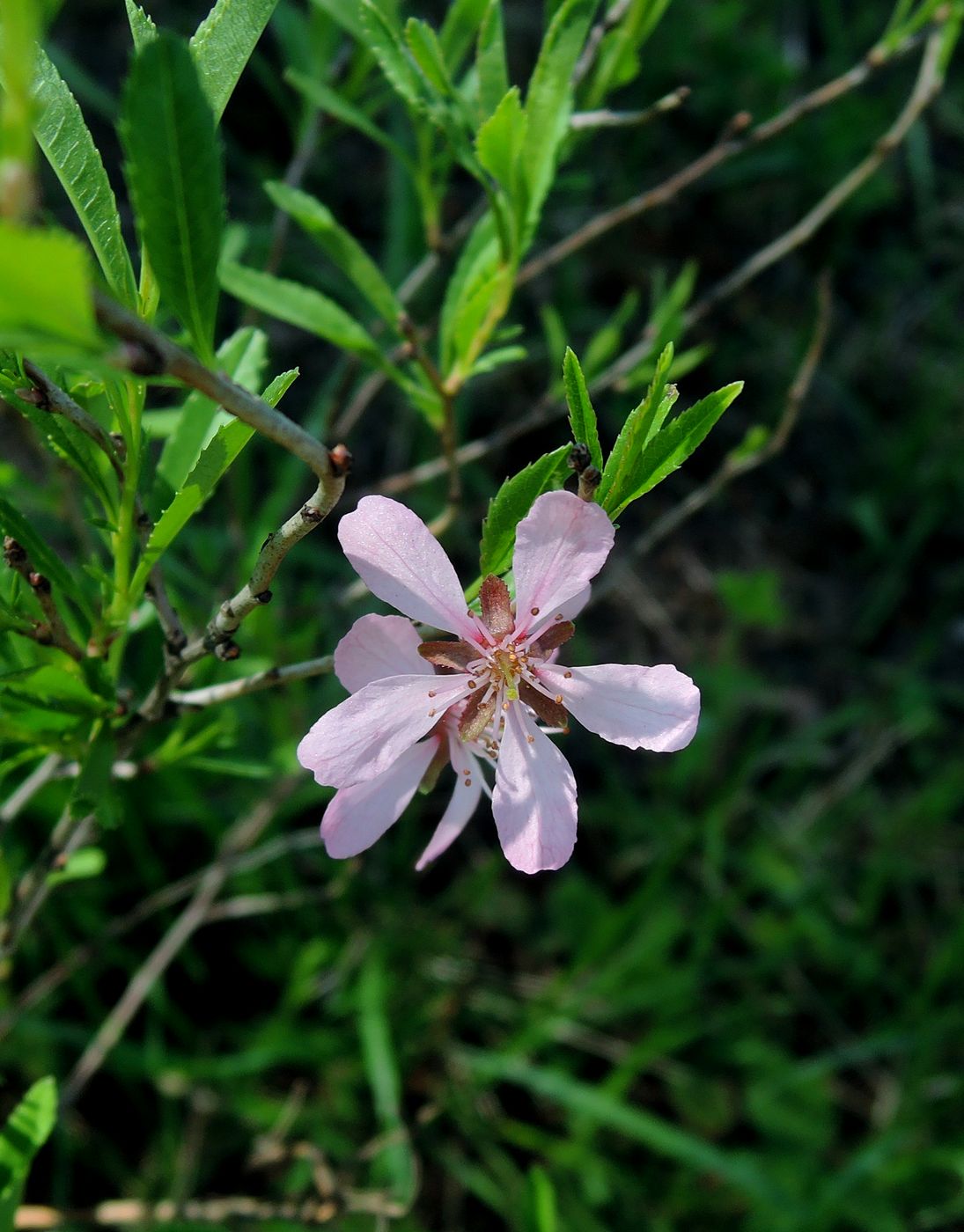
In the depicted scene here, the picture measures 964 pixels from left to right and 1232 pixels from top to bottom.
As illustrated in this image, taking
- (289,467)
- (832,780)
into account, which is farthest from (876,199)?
(289,467)

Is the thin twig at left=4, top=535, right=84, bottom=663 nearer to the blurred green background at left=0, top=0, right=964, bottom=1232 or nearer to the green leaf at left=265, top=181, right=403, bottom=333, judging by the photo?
the green leaf at left=265, top=181, right=403, bottom=333

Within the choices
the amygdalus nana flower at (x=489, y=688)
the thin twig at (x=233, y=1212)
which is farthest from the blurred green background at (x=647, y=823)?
the amygdalus nana flower at (x=489, y=688)

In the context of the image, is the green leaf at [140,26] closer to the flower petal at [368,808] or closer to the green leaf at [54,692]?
the green leaf at [54,692]

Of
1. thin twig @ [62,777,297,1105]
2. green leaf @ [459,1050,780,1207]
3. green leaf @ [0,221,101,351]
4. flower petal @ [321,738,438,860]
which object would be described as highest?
green leaf @ [0,221,101,351]

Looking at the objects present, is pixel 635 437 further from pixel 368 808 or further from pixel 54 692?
pixel 54 692

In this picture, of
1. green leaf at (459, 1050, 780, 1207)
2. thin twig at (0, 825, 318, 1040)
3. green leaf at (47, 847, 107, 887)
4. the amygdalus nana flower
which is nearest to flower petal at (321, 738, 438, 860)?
the amygdalus nana flower

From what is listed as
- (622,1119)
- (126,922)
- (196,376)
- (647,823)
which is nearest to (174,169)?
(196,376)

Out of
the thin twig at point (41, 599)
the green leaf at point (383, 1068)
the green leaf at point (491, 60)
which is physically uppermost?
the green leaf at point (491, 60)
